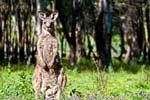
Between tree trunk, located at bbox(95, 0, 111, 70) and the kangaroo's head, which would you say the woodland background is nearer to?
tree trunk, located at bbox(95, 0, 111, 70)

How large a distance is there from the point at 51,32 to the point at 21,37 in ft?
81.5

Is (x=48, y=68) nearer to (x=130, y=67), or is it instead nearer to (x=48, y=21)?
(x=48, y=21)

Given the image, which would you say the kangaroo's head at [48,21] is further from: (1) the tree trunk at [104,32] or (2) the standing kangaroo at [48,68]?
(1) the tree trunk at [104,32]

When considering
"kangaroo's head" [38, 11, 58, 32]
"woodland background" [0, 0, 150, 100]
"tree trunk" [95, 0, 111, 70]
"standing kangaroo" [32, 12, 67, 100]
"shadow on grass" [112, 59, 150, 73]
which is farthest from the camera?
"shadow on grass" [112, 59, 150, 73]

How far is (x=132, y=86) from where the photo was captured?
15.5 metres

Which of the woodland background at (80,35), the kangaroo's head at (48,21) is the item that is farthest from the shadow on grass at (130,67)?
the kangaroo's head at (48,21)

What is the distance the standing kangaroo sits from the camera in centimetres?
1003

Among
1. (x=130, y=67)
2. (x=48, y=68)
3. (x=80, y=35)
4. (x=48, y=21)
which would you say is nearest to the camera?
(x=48, y=21)

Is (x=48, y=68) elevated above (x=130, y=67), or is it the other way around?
(x=48, y=68)

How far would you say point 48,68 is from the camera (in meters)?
10.1

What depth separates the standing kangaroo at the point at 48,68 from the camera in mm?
10031

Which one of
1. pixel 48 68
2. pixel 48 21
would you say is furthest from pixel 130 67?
pixel 48 21

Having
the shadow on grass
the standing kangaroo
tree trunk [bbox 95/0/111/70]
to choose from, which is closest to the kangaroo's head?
the standing kangaroo

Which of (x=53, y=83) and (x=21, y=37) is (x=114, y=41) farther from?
(x=53, y=83)
